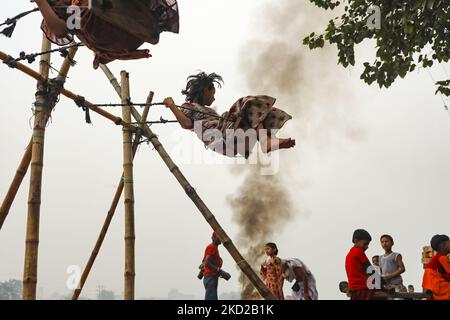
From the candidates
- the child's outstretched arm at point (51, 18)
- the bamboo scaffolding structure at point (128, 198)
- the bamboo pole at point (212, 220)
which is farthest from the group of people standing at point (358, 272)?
the child's outstretched arm at point (51, 18)

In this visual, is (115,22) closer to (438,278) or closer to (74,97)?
(74,97)

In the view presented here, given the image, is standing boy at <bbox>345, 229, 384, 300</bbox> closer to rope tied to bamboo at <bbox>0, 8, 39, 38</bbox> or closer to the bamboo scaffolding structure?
the bamboo scaffolding structure

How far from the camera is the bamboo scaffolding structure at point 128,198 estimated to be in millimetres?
8273

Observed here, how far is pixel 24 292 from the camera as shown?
5734 millimetres

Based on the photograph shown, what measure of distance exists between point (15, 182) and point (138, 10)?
3.08 m

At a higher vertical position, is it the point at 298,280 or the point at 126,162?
the point at 126,162

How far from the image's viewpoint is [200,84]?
21.3 feet

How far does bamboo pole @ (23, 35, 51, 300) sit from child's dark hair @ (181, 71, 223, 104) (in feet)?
5.67

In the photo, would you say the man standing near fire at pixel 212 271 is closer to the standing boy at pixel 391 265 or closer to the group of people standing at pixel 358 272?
the group of people standing at pixel 358 272

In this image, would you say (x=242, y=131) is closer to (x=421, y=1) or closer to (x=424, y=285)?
(x=424, y=285)

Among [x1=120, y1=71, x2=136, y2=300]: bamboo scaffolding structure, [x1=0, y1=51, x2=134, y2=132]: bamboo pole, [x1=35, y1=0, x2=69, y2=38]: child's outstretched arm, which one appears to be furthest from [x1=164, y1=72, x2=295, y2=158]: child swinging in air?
[x1=120, y1=71, x2=136, y2=300]: bamboo scaffolding structure

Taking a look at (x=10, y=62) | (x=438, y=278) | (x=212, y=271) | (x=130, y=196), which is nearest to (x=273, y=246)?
(x=212, y=271)

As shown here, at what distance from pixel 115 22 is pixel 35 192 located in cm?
232
